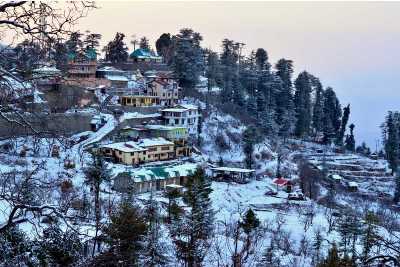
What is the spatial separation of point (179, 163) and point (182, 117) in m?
4.73

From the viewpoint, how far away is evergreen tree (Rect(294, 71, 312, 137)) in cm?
4710

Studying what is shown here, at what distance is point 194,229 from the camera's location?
640 inches

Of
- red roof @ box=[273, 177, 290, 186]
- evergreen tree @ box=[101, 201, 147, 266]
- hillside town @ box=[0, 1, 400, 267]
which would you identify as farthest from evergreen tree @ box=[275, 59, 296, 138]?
evergreen tree @ box=[101, 201, 147, 266]

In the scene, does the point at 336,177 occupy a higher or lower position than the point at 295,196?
lower

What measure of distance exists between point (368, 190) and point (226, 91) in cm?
1442

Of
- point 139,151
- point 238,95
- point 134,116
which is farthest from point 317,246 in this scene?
point 238,95

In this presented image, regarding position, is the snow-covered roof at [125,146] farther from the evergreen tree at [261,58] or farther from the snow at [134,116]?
the evergreen tree at [261,58]

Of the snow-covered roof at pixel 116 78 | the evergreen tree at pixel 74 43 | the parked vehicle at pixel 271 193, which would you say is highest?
the snow-covered roof at pixel 116 78

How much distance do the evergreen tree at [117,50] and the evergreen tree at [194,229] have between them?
27.3m

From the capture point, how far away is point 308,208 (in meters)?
26.3

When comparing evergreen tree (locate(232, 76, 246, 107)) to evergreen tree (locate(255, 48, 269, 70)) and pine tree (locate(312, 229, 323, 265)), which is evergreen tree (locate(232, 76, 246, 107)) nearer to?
evergreen tree (locate(255, 48, 269, 70))

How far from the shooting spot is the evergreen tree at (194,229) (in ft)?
51.4

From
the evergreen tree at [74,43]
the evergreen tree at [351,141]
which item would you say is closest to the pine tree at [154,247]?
the evergreen tree at [74,43]

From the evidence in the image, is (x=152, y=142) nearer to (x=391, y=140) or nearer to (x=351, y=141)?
(x=391, y=140)
